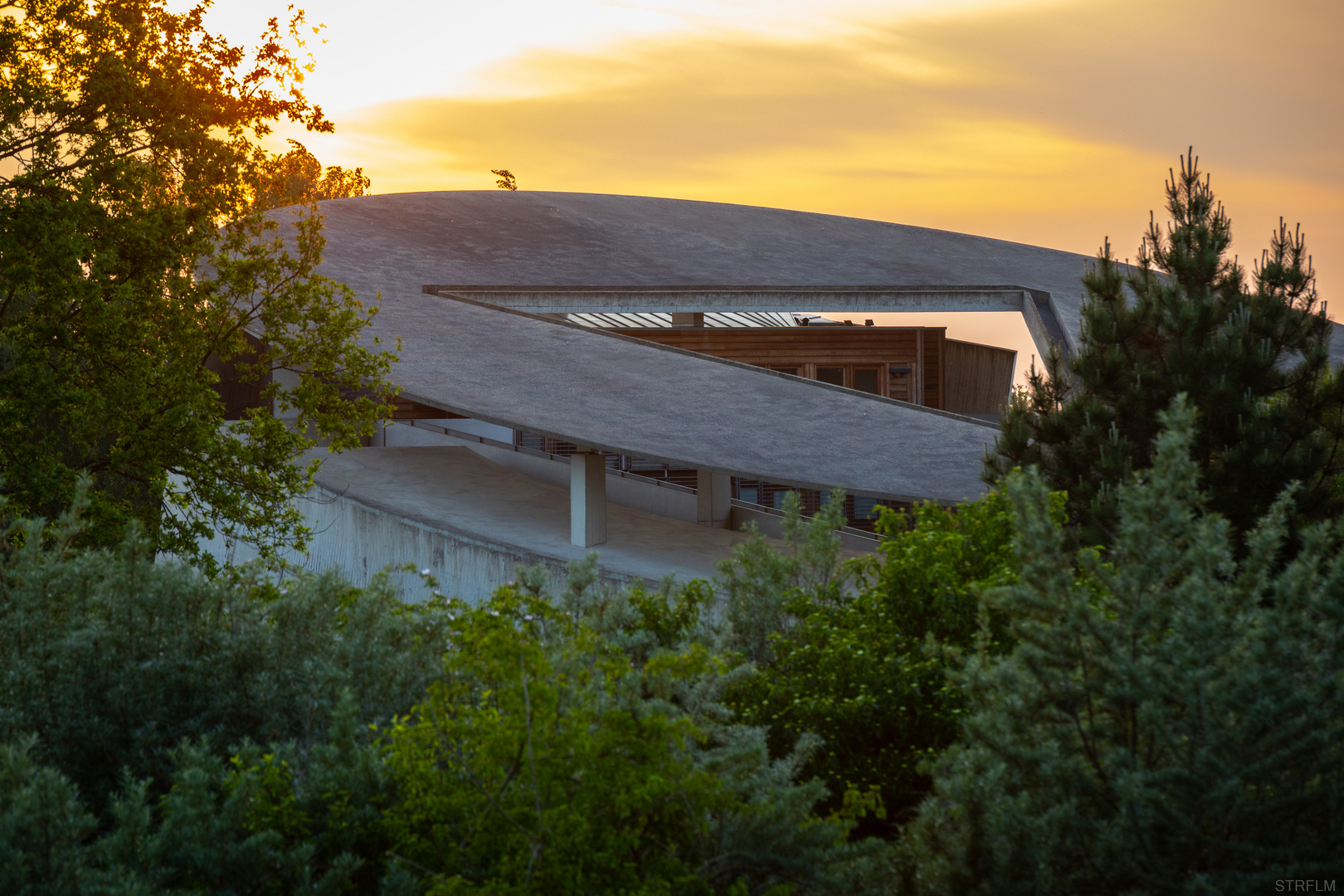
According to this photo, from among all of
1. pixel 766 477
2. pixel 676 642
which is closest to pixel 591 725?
pixel 676 642

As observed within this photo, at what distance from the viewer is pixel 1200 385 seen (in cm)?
1043

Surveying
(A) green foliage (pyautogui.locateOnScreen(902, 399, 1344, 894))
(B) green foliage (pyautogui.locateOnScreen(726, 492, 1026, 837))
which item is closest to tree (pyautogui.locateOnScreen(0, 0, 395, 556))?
→ (B) green foliage (pyautogui.locateOnScreen(726, 492, 1026, 837))

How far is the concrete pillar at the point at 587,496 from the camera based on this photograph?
15844mm

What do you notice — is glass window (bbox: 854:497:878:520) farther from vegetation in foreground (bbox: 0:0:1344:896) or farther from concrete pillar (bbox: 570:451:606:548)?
vegetation in foreground (bbox: 0:0:1344:896)

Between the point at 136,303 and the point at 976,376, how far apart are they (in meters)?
20.2

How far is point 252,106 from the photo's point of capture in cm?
1745

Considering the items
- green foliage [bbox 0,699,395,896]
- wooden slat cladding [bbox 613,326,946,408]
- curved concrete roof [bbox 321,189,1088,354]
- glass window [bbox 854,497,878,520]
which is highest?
curved concrete roof [bbox 321,189,1088,354]

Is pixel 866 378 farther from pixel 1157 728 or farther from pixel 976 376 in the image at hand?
pixel 1157 728

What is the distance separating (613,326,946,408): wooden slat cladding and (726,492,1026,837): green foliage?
56.9ft

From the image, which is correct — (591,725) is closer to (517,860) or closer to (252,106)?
(517,860)

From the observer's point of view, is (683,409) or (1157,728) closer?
(1157,728)

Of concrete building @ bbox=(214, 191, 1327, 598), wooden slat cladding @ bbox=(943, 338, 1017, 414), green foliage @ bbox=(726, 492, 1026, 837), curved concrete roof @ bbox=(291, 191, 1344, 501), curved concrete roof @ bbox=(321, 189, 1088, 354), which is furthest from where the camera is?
wooden slat cladding @ bbox=(943, 338, 1017, 414)

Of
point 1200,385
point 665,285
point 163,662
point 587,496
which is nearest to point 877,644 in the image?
point 163,662

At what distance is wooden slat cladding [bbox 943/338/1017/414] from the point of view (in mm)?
28250
